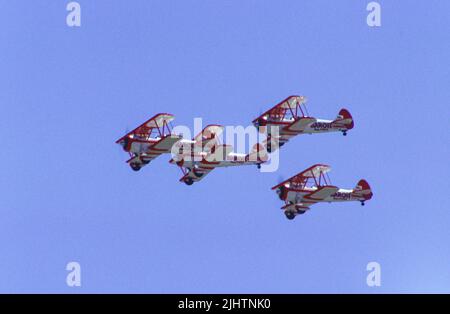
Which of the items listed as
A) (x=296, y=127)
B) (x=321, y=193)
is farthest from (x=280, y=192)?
(x=296, y=127)

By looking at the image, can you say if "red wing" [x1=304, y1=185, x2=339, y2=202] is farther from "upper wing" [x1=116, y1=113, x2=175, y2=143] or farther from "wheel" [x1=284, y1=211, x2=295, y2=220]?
"upper wing" [x1=116, y1=113, x2=175, y2=143]

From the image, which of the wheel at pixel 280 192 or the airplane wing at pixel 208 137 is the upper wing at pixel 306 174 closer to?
the wheel at pixel 280 192

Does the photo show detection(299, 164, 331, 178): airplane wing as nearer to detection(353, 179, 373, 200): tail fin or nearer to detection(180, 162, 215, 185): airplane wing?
detection(353, 179, 373, 200): tail fin

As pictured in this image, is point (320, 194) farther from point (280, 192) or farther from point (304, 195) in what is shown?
point (280, 192)

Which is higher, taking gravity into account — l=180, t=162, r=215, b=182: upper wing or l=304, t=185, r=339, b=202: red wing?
l=180, t=162, r=215, b=182: upper wing

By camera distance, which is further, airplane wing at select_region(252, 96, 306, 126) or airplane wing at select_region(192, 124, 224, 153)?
airplane wing at select_region(252, 96, 306, 126)

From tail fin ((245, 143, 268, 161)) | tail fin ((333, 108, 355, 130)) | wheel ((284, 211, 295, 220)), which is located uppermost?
tail fin ((333, 108, 355, 130))
